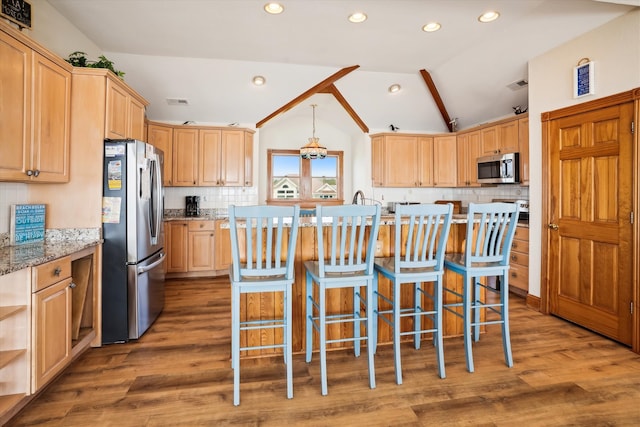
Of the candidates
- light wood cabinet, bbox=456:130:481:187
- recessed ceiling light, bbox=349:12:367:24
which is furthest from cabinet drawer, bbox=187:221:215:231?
light wood cabinet, bbox=456:130:481:187

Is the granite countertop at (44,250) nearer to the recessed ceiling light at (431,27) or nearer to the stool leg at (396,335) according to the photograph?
the stool leg at (396,335)

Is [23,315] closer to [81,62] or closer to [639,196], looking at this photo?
[81,62]

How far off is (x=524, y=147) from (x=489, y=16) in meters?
1.75

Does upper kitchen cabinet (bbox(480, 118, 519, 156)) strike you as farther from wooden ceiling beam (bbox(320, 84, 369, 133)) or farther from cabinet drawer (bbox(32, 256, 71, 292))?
cabinet drawer (bbox(32, 256, 71, 292))

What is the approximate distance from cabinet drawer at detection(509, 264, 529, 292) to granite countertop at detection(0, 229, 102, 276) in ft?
14.3

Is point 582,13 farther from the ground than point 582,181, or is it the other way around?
point 582,13

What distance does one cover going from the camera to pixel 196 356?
257cm

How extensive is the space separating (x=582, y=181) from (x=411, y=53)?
2.38 m

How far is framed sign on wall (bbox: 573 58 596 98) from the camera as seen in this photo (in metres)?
2.93

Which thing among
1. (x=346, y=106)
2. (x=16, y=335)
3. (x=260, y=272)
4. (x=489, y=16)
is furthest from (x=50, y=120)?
(x=346, y=106)

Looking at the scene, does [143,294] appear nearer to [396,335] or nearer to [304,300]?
[304,300]

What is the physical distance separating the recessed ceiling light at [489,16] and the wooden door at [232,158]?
3571 millimetres

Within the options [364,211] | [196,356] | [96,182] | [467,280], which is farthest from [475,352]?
[96,182]

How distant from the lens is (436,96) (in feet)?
17.4
